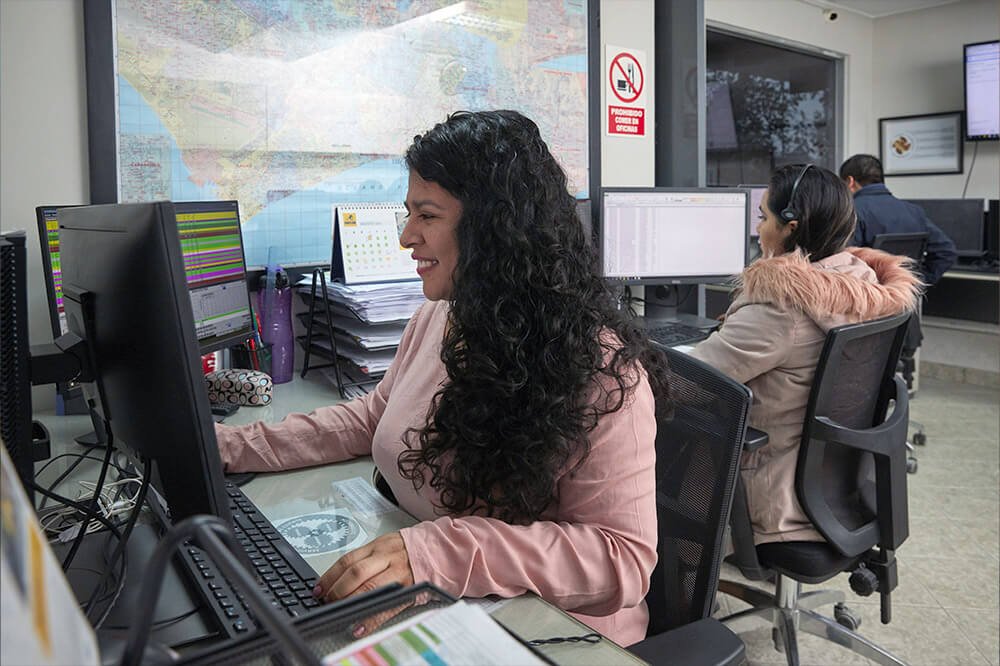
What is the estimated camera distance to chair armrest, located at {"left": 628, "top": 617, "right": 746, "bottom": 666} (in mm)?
921

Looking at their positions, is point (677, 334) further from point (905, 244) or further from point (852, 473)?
point (905, 244)

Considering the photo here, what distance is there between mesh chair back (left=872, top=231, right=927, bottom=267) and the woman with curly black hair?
10.00 ft

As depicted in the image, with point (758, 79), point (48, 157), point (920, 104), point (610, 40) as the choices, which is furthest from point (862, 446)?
point (920, 104)

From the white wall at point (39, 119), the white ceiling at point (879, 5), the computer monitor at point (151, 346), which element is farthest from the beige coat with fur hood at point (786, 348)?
the white ceiling at point (879, 5)

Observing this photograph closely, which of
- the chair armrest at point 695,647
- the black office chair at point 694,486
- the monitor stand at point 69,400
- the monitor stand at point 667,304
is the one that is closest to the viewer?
the chair armrest at point 695,647

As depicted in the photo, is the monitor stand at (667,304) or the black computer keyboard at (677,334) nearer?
the black computer keyboard at (677,334)

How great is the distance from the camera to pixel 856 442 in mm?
1605

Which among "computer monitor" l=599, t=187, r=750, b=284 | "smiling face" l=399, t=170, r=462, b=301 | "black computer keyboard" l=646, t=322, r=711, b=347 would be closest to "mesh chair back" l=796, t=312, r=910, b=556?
"black computer keyboard" l=646, t=322, r=711, b=347

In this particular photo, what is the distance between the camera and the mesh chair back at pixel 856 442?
160 centimetres

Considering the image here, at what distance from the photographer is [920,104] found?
570 centimetres

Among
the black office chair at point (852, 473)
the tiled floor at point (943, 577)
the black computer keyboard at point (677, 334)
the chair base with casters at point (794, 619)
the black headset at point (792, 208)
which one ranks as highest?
the black headset at point (792, 208)

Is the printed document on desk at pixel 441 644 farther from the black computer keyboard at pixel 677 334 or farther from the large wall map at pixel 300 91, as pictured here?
the black computer keyboard at pixel 677 334

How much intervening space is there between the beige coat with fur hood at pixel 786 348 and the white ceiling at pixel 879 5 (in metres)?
4.32

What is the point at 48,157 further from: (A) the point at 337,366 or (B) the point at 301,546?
(B) the point at 301,546
